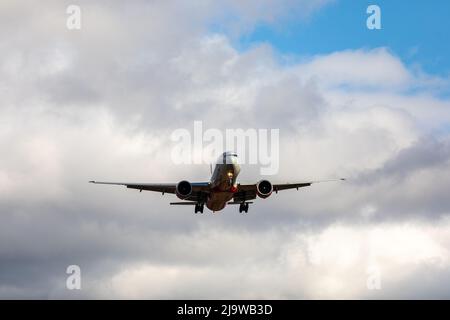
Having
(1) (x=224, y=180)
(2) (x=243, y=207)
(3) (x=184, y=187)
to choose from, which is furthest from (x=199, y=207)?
(1) (x=224, y=180)

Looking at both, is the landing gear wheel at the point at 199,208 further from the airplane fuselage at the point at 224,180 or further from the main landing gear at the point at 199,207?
the airplane fuselage at the point at 224,180

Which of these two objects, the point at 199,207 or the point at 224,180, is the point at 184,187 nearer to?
the point at 199,207

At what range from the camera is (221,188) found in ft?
249

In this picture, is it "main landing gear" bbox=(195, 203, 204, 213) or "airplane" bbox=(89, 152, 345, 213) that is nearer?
"airplane" bbox=(89, 152, 345, 213)

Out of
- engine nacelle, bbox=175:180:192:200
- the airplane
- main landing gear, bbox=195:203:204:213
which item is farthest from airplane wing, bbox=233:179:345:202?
engine nacelle, bbox=175:180:192:200

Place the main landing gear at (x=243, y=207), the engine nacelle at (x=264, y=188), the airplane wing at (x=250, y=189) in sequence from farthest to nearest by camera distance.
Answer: the main landing gear at (x=243, y=207) → the airplane wing at (x=250, y=189) → the engine nacelle at (x=264, y=188)

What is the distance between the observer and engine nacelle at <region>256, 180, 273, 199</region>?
3135 inches

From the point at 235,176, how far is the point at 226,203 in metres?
7.52

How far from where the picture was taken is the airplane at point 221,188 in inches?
2884

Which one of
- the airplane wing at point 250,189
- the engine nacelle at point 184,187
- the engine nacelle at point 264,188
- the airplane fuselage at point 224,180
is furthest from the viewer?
the airplane wing at point 250,189

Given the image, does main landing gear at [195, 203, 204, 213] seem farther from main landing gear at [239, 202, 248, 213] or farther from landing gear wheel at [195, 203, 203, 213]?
main landing gear at [239, 202, 248, 213]

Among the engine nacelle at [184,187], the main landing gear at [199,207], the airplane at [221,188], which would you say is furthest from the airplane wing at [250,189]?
the engine nacelle at [184,187]

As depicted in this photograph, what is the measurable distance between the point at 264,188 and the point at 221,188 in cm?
627
